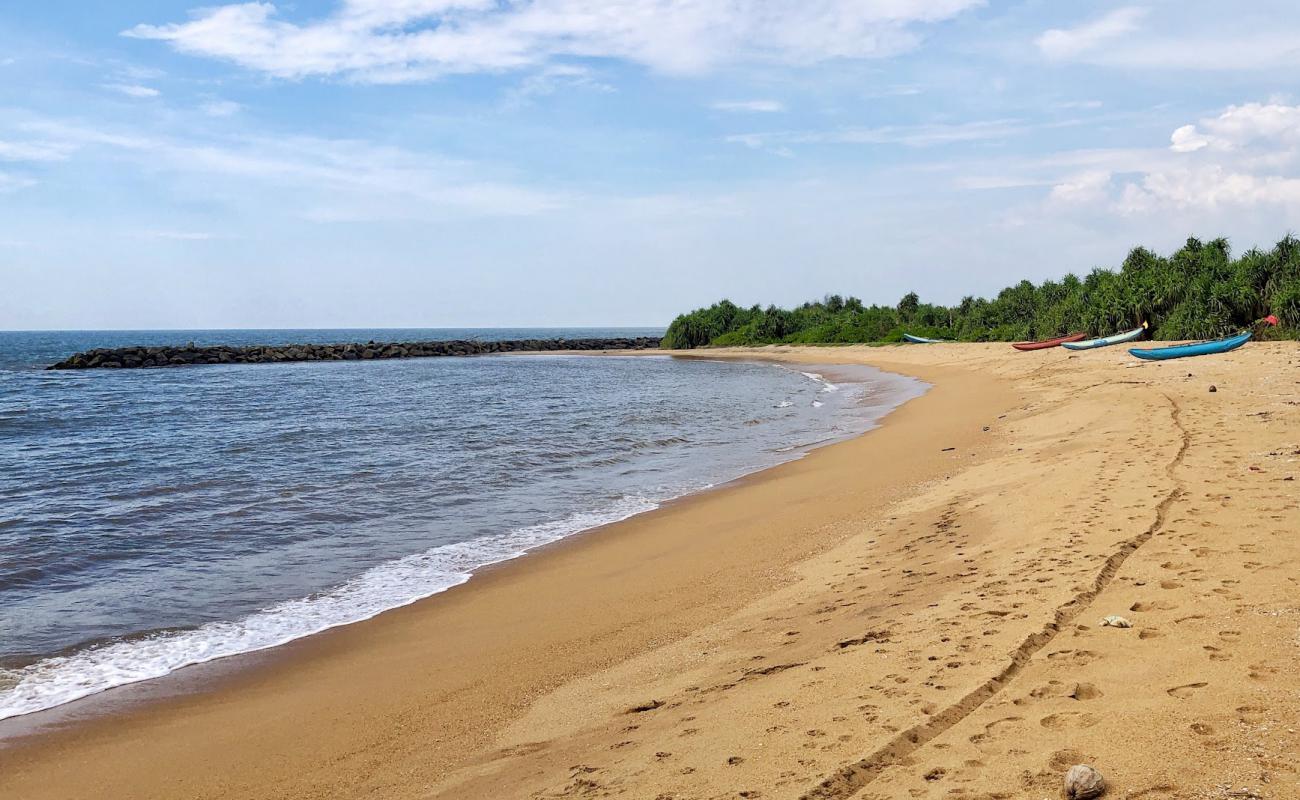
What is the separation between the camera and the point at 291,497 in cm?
1578

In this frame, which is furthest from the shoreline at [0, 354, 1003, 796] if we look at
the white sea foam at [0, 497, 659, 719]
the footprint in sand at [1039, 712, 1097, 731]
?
the footprint in sand at [1039, 712, 1097, 731]

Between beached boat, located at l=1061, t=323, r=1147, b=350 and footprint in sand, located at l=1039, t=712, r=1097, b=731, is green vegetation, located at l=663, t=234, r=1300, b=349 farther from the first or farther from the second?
footprint in sand, located at l=1039, t=712, r=1097, b=731

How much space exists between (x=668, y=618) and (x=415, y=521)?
7.21 metres

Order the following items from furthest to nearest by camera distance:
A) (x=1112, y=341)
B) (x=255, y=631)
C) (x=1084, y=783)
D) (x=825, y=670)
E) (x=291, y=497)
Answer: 1. (x=1112, y=341)
2. (x=291, y=497)
3. (x=255, y=631)
4. (x=825, y=670)
5. (x=1084, y=783)

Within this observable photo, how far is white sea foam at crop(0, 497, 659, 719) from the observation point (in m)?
7.35

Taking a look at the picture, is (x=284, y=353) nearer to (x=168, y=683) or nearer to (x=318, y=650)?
(x=318, y=650)

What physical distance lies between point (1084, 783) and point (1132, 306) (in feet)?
156

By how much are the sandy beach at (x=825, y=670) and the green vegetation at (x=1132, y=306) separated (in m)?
31.5

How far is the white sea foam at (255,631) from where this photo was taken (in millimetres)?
7352

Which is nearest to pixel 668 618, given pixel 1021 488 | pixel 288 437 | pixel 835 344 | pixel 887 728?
pixel 887 728

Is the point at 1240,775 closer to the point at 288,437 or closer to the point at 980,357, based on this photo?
the point at 288,437

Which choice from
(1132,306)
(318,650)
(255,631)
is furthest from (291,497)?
(1132,306)

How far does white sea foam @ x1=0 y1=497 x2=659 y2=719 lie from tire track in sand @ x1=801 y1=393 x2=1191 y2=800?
256 inches

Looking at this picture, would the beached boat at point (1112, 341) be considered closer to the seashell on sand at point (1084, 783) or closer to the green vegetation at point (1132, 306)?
the green vegetation at point (1132, 306)
